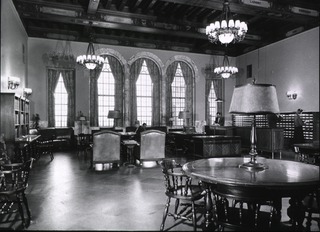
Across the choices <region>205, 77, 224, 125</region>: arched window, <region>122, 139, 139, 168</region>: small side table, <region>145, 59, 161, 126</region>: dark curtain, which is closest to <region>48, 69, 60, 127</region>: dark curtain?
<region>145, 59, 161, 126</region>: dark curtain

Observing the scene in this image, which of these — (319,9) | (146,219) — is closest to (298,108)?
(319,9)

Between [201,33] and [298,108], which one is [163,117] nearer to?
[201,33]

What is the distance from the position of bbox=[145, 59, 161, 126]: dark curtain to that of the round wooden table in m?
10.6

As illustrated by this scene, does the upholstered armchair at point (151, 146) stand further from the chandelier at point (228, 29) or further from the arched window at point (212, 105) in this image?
the arched window at point (212, 105)

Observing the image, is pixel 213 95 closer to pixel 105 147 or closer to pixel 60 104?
pixel 60 104

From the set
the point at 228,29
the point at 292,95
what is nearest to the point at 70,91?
the point at 228,29

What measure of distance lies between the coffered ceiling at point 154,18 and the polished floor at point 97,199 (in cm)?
547

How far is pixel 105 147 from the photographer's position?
7176 mm

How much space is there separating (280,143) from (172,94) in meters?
5.84

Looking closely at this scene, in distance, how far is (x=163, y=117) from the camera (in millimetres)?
13328

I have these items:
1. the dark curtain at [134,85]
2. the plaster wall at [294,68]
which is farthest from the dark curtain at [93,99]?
the plaster wall at [294,68]

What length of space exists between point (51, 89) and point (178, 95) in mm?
6070

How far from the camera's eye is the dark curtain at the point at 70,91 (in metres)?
11.9

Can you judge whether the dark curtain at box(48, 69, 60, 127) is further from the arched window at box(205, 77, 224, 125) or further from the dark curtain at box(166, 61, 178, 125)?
the arched window at box(205, 77, 224, 125)
